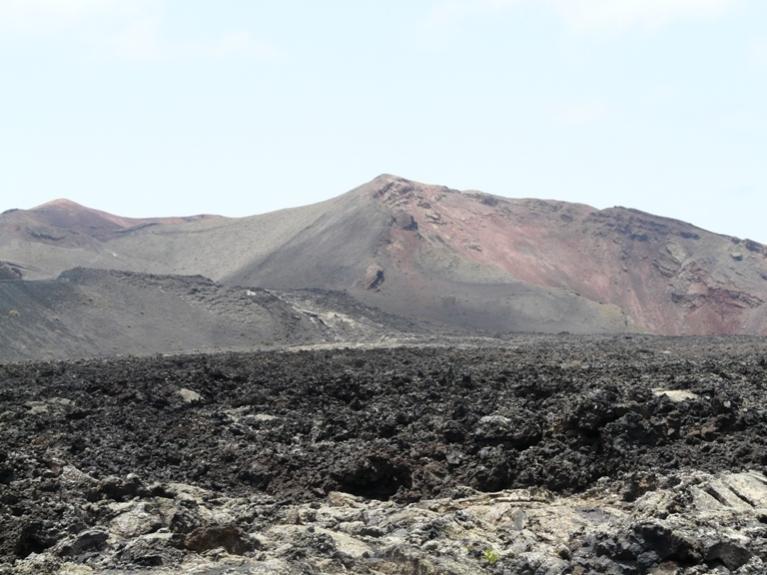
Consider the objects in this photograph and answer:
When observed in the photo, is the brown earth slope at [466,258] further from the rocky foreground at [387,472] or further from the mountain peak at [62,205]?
the rocky foreground at [387,472]

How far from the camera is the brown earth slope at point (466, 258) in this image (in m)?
82.6

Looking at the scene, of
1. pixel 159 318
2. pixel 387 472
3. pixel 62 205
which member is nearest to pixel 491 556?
pixel 387 472

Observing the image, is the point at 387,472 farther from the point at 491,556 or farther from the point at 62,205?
the point at 62,205

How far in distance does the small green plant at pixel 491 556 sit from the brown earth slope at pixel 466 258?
202 feet

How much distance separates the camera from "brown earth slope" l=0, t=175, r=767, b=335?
82.6m

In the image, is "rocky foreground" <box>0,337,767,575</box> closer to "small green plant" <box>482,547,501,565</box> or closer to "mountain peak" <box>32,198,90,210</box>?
"small green plant" <box>482,547,501,565</box>

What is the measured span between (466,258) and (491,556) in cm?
7824

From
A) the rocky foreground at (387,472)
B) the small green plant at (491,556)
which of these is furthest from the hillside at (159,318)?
the small green plant at (491,556)

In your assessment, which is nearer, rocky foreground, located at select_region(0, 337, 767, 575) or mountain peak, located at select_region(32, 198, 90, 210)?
rocky foreground, located at select_region(0, 337, 767, 575)

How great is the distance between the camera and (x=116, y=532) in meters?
13.6

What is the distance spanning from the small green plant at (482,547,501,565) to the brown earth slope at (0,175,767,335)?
2420 inches

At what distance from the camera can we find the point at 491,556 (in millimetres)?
12789

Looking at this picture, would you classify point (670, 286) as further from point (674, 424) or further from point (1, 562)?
point (1, 562)

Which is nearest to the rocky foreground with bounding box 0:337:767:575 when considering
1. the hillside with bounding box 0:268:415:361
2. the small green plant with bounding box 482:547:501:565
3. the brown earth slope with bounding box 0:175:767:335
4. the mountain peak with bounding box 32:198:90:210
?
the small green plant with bounding box 482:547:501:565
